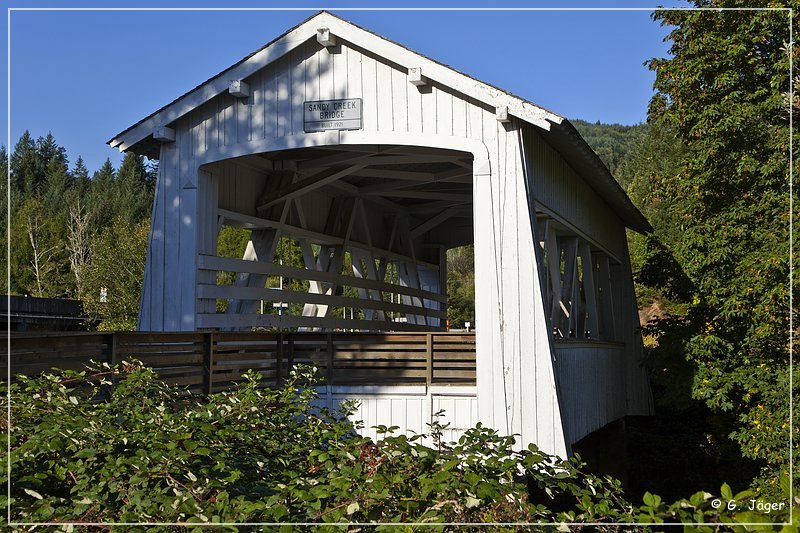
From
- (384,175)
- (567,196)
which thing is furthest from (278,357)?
(567,196)

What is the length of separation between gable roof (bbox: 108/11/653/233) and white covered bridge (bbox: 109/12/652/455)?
2 centimetres

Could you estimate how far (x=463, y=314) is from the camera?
59.3m

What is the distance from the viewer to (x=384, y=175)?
531 inches

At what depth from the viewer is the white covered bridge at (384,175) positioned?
941cm

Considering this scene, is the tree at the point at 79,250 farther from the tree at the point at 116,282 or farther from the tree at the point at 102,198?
the tree at the point at 102,198

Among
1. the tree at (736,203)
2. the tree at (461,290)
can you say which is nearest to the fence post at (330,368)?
the tree at (736,203)

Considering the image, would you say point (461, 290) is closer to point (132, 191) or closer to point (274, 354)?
point (132, 191)

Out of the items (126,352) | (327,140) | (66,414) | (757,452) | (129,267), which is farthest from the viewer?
(129,267)

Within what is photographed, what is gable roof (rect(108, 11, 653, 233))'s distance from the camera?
30.6ft

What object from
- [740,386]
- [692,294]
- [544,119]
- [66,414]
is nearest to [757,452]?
[740,386]

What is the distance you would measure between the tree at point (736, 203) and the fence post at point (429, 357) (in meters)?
5.40

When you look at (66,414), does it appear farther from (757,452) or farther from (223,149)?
(757,452)

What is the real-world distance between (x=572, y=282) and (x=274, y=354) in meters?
4.82

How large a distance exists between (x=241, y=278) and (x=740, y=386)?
25.7 ft
